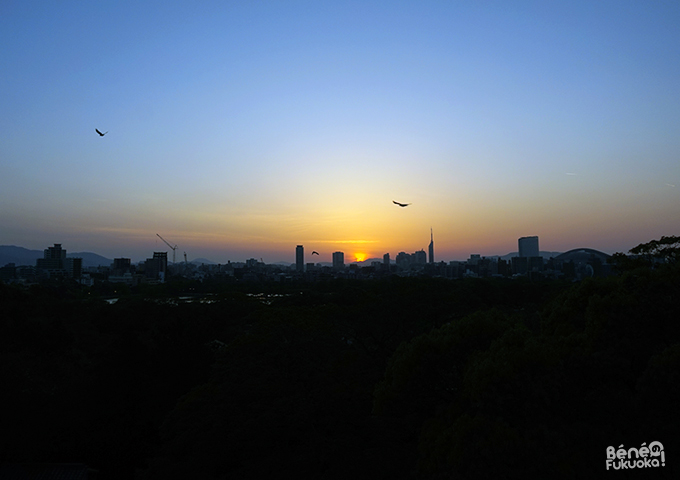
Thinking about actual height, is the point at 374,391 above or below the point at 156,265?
below

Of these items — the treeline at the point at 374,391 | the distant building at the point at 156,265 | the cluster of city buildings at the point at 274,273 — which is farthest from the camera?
the distant building at the point at 156,265

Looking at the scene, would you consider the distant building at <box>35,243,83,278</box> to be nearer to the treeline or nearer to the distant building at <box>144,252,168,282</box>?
the distant building at <box>144,252,168,282</box>

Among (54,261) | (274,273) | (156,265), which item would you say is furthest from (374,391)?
(54,261)

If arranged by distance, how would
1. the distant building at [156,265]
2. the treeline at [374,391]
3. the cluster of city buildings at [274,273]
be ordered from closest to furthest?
the treeline at [374,391]
the cluster of city buildings at [274,273]
the distant building at [156,265]

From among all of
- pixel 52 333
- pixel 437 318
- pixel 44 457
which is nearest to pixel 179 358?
pixel 44 457

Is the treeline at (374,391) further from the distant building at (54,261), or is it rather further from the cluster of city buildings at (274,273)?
the distant building at (54,261)

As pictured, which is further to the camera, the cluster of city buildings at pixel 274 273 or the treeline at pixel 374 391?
the cluster of city buildings at pixel 274 273

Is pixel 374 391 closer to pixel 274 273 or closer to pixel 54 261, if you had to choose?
pixel 274 273

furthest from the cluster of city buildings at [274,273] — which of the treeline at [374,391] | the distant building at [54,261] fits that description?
the treeline at [374,391]

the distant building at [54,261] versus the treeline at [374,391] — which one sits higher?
the distant building at [54,261]

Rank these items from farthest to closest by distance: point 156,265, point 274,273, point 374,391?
1. point 274,273
2. point 156,265
3. point 374,391
